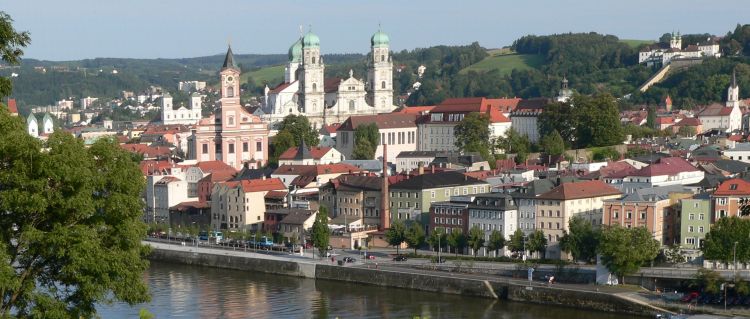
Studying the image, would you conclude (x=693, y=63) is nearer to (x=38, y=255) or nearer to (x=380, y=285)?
(x=380, y=285)

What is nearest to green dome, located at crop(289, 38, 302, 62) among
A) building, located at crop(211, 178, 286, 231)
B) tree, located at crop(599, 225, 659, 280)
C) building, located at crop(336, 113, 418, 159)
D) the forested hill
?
building, located at crop(336, 113, 418, 159)

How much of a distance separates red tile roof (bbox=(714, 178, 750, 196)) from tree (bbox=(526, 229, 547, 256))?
13.1ft

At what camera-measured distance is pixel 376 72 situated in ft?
220

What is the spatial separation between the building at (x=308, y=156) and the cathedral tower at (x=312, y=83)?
14.6 meters

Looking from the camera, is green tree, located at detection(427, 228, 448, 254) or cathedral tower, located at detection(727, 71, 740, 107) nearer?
green tree, located at detection(427, 228, 448, 254)

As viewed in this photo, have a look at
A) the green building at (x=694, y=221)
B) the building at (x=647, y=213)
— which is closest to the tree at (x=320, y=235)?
the building at (x=647, y=213)

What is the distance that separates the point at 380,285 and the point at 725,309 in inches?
322

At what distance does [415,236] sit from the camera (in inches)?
1291

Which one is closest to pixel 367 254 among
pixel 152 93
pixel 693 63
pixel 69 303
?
pixel 69 303

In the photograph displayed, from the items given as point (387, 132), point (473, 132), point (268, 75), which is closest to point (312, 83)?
point (387, 132)

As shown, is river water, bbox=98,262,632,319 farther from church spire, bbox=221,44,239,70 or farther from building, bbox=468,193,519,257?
church spire, bbox=221,44,239,70

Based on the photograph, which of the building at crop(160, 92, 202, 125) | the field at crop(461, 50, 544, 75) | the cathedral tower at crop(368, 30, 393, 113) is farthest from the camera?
the field at crop(461, 50, 544, 75)

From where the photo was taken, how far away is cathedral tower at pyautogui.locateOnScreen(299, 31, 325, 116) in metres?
64.0

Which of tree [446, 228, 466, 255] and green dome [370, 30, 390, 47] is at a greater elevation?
green dome [370, 30, 390, 47]
